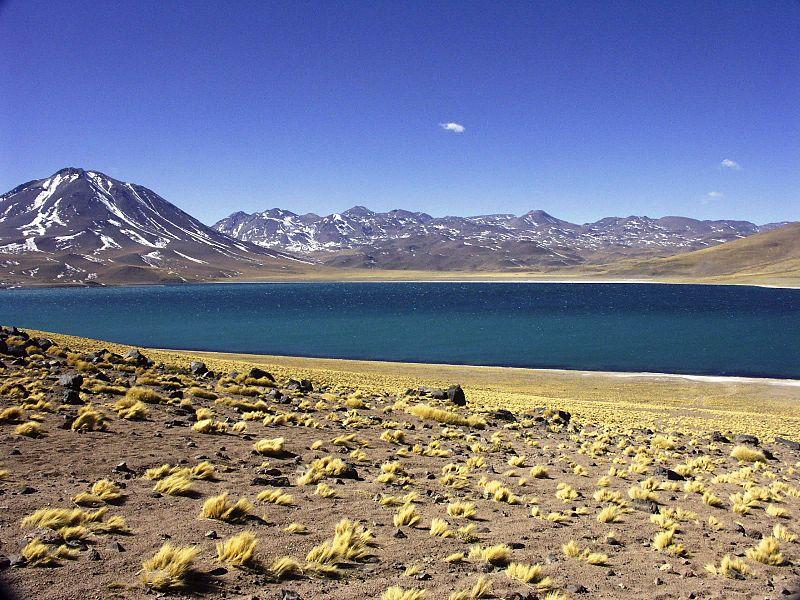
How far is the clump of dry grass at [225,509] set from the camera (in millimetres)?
8938

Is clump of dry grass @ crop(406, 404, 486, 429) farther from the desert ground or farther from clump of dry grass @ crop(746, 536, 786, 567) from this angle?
clump of dry grass @ crop(746, 536, 786, 567)

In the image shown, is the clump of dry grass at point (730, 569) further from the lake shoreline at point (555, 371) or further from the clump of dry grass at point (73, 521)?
the lake shoreline at point (555, 371)

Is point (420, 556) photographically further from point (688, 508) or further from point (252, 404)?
point (252, 404)

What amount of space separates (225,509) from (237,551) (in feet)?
5.72

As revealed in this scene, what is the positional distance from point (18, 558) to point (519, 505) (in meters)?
9.50

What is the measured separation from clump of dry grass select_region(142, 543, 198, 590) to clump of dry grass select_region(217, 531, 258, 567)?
388 millimetres

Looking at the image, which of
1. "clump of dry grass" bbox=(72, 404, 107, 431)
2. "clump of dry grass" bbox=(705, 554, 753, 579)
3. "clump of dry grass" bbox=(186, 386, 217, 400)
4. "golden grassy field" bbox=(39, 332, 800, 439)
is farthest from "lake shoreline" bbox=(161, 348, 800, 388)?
"clump of dry grass" bbox=(705, 554, 753, 579)

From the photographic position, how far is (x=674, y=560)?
9.23 meters

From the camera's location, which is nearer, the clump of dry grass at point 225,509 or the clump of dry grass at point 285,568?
the clump of dry grass at point 285,568

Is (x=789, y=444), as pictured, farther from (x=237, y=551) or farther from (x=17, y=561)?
(x=17, y=561)

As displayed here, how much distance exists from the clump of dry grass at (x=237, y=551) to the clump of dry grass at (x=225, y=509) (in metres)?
1.23

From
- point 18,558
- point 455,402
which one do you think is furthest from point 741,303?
point 18,558

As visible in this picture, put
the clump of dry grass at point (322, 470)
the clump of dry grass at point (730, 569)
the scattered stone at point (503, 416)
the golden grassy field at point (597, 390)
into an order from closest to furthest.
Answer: the clump of dry grass at point (730, 569) < the clump of dry grass at point (322, 470) < the scattered stone at point (503, 416) < the golden grassy field at point (597, 390)

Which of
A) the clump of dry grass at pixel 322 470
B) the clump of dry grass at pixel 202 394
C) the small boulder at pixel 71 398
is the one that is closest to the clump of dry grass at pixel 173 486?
the clump of dry grass at pixel 322 470
